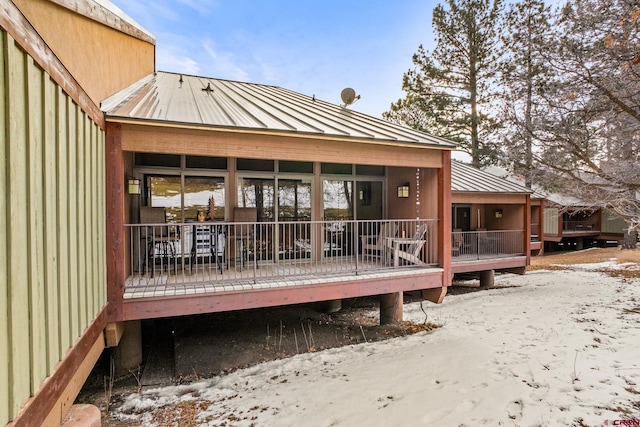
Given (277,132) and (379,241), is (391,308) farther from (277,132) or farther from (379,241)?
(277,132)

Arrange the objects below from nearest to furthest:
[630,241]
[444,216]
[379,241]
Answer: [444,216] < [379,241] < [630,241]

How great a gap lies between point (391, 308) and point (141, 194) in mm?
6035

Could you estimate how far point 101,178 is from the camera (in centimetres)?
424

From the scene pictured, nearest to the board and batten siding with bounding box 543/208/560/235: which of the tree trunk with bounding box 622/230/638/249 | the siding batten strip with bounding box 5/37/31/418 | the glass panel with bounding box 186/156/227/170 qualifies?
the tree trunk with bounding box 622/230/638/249

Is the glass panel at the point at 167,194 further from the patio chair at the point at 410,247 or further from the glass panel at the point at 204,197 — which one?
the patio chair at the point at 410,247

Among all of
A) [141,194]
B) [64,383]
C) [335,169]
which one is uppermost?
[335,169]

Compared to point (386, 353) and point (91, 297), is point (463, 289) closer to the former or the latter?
point (386, 353)

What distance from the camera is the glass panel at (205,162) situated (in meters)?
7.19

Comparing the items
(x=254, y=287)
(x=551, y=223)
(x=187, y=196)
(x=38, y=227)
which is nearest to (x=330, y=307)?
(x=254, y=287)

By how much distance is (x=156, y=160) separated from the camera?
22.9 feet

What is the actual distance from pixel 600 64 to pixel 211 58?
74.0 ft

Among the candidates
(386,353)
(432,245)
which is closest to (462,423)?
(386,353)

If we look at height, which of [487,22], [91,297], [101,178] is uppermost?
[487,22]

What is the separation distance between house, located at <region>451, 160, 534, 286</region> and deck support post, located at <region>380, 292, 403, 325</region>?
3.03 m
